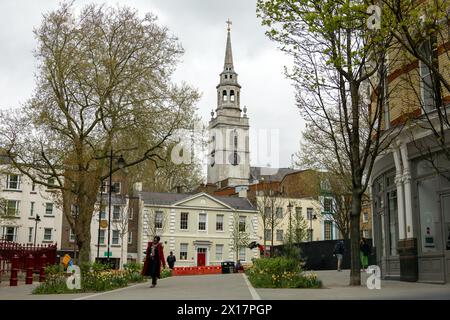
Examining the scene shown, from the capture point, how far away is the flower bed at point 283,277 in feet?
54.3

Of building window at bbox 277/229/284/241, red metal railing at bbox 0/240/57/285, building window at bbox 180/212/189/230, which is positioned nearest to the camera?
red metal railing at bbox 0/240/57/285

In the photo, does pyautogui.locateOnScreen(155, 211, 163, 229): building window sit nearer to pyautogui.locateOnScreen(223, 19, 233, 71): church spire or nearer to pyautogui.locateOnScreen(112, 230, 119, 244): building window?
pyautogui.locateOnScreen(112, 230, 119, 244): building window

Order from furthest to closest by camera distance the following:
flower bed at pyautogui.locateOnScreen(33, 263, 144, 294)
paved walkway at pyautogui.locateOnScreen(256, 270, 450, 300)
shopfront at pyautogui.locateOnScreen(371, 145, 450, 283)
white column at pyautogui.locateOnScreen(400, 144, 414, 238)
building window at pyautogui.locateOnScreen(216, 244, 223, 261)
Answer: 1. building window at pyautogui.locateOnScreen(216, 244, 223, 261)
2. white column at pyautogui.locateOnScreen(400, 144, 414, 238)
3. shopfront at pyautogui.locateOnScreen(371, 145, 450, 283)
4. flower bed at pyautogui.locateOnScreen(33, 263, 144, 294)
5. paved walkway at pyautogui.locateOnScreen(256, 270, 450, 300)

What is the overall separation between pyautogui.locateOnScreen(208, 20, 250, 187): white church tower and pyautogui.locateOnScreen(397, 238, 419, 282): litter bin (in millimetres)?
94726

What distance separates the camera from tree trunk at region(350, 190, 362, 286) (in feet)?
55.1

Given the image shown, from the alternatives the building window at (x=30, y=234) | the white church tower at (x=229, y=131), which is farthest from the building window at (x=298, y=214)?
the white church tower at (x=229, y=131)

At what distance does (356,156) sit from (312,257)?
2197 cm

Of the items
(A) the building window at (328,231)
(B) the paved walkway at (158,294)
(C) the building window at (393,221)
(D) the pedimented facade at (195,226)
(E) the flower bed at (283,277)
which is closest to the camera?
(B) the paved walkway at (158,294)

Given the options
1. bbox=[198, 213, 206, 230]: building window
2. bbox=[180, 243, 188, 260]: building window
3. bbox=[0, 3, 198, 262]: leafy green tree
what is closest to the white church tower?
bbox=[198, 213, 206, 230]: building window

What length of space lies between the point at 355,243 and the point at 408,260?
9.80 feet

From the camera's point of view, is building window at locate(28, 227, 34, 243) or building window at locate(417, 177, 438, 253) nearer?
building window at locate(417, 177, 438, 253)

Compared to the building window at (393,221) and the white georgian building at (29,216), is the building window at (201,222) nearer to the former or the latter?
A: the white georgian building at (29,216)

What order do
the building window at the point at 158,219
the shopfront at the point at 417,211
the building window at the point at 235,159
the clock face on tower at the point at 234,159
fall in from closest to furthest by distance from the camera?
the shopfront at the point at 417,211 < the building window at the point at 158,219 < the building window at the point at 235,159 < the clock face on tower at the point at 234,159

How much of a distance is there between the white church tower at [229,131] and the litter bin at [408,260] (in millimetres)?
94726
